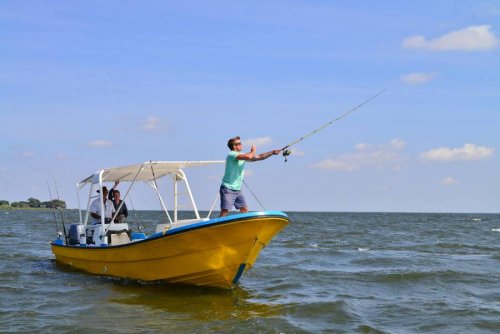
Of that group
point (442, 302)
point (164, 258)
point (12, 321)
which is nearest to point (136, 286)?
point (164, 258)

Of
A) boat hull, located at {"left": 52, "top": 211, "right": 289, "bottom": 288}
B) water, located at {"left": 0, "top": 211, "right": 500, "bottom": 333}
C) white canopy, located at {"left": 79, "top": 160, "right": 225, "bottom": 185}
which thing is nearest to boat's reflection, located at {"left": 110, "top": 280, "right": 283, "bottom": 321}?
water, located at {"left": 0, "top": 211, "right": 500, "bottom": 333}

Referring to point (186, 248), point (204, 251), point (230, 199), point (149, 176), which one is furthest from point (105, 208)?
point (230, 199)

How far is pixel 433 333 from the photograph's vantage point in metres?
9.02

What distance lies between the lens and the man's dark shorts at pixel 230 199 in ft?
36.2

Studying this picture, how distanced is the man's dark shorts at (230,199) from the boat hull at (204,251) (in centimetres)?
42

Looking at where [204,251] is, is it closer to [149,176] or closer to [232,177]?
[232,177]

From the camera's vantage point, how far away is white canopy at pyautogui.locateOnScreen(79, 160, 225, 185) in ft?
43.9

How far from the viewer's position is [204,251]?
11305mm

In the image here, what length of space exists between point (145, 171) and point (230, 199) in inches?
156

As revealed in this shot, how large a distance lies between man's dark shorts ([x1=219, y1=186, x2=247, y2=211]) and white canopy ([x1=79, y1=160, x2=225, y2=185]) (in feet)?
7.00

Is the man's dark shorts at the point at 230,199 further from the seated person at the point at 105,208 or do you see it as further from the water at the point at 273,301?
the seated person at the point at 105,208

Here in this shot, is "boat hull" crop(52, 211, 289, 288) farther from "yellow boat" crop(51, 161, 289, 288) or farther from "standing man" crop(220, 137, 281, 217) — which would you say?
"standing man" crop(220, 137, 281, 217)

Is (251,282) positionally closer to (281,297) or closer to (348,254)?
(281,297)

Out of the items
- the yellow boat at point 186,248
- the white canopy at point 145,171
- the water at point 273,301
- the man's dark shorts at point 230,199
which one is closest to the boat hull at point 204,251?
the yellow boat at point 186,248
